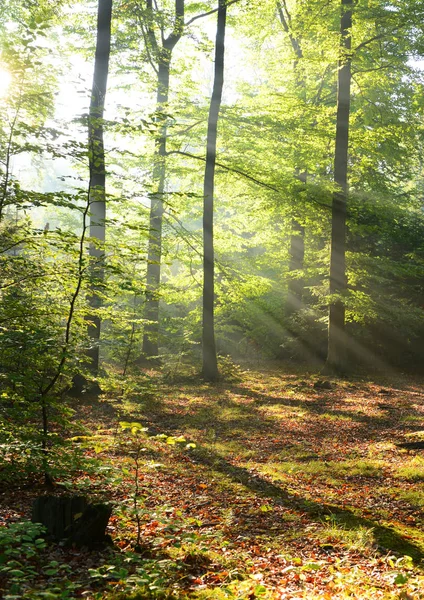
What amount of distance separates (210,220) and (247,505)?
10168mm

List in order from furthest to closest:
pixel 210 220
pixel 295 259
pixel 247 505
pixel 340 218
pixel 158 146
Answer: pixel 295 259 → pixel 158 146 → pixel 210 220 → pixel 340 218 → pixel 247 505

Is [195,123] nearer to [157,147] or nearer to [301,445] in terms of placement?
[157,147]

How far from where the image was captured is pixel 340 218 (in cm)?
1473

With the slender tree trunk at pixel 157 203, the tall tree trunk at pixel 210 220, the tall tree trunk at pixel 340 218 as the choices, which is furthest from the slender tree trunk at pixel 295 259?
the tall tree trunk at pixel 210 220

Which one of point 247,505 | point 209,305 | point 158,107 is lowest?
point 247,505

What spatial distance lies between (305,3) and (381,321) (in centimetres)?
1049

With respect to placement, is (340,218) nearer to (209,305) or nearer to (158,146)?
(209,305)

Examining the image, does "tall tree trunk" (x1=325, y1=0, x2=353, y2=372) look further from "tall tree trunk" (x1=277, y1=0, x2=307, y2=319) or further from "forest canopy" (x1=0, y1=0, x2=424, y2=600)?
"tall tree trunk" (x1=277, y1=0, x2=307, y2=319)

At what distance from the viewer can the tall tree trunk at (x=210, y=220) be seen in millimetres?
14273

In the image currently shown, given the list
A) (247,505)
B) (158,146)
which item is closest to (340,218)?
(158,146)

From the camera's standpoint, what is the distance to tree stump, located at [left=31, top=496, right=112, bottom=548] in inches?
172

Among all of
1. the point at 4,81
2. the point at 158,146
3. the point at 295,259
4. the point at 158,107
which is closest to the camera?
the point at 4,81

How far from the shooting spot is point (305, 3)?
14281 mm

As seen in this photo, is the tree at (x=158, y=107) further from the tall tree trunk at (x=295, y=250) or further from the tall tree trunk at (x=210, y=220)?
the tall tree trunk at (x=295, y=250)
